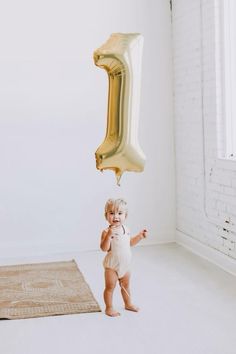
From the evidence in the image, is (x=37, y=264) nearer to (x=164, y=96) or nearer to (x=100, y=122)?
(x=100, y=122)

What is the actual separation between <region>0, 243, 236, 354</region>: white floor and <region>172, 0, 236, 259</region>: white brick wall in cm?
47

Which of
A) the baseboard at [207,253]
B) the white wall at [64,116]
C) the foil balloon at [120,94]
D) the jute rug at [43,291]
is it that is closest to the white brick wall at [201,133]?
the baseboard at [207,253]

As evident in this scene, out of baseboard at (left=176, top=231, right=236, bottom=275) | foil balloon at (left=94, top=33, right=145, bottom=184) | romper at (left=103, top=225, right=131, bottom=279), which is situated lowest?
baseboard at (left=176, top=231, right=236, bottom=275)

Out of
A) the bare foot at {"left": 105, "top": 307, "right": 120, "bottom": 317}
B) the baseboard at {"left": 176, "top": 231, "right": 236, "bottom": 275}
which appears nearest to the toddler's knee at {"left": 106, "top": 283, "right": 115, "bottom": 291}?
the bare foot at {"left": 105, "top": 307, "right": 120, "bottom": 317}

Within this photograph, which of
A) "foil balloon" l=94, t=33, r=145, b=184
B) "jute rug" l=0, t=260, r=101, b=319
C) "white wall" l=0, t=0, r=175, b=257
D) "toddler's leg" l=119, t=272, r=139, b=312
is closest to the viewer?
"foil balloon" l=94, t=33, r=145, b=184

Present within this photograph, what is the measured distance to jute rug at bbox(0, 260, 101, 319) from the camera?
3.53m

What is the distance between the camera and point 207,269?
14.1 ft

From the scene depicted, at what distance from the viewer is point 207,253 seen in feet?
15.2

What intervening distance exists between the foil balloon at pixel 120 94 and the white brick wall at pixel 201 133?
1575mm

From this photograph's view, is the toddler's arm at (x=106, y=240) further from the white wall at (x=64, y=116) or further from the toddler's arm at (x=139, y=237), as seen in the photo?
the white wall at (x=64, y=116)

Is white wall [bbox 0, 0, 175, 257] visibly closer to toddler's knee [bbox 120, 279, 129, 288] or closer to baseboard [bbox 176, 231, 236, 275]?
baseboard [bbox 176, 231, 236, 275]

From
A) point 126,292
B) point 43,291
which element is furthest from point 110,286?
point 43,291

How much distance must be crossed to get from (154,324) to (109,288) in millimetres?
305

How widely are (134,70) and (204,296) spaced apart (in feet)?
5.07
